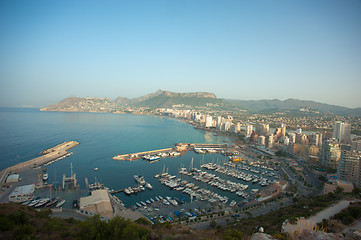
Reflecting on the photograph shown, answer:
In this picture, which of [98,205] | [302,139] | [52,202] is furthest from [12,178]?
[302,139]

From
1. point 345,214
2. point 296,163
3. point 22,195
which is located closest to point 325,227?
point 345,214

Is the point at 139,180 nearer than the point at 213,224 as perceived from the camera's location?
No

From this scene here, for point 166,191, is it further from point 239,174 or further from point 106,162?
point 106,162

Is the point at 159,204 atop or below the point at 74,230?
below

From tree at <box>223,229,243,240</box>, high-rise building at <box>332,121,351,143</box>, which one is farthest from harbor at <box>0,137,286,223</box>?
high-rise building at <box>332,121,351,143</box>

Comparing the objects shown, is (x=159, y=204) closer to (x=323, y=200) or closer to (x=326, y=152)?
(x=323, y=200)
